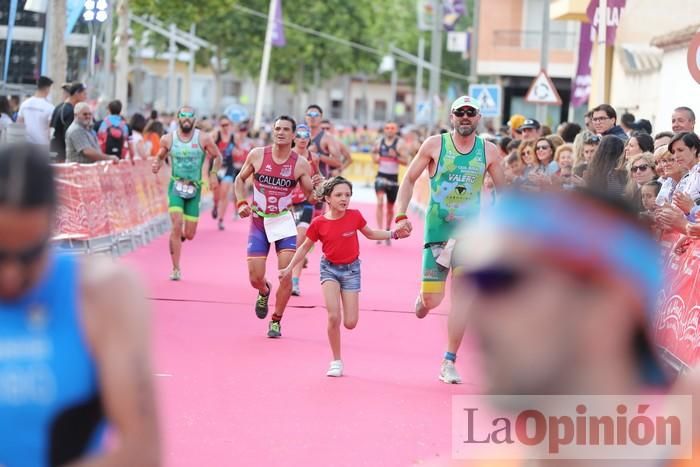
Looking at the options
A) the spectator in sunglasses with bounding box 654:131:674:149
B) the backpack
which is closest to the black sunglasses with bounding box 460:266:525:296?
the spectator in sunglasses with bounding box 654:131:674:149

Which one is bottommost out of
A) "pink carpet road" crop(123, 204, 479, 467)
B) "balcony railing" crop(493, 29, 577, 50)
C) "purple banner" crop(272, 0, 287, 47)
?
"pink carpet road" crop(123, 204, 479, 467)

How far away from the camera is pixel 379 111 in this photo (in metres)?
126

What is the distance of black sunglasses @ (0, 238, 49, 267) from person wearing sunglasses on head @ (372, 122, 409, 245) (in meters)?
19.7

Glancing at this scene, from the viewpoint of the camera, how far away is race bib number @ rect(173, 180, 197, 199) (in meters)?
15.7

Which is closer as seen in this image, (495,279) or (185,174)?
(495,279)

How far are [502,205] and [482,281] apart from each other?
0.16 metres

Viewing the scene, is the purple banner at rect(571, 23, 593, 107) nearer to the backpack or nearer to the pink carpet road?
the backpack

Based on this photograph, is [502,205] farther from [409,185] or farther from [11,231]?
[409,185]

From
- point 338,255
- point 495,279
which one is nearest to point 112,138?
point 338,255

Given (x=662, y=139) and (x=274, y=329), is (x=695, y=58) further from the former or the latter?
(x=274, y=329)

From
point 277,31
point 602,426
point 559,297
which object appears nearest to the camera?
point 559,297

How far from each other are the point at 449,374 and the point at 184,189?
6.67 m

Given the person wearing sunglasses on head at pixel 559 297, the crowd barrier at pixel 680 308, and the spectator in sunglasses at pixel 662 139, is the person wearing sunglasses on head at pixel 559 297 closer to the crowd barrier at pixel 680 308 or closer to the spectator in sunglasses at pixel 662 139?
the crowd barrier at pixel 680 308

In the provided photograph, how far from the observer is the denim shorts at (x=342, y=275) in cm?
1009
